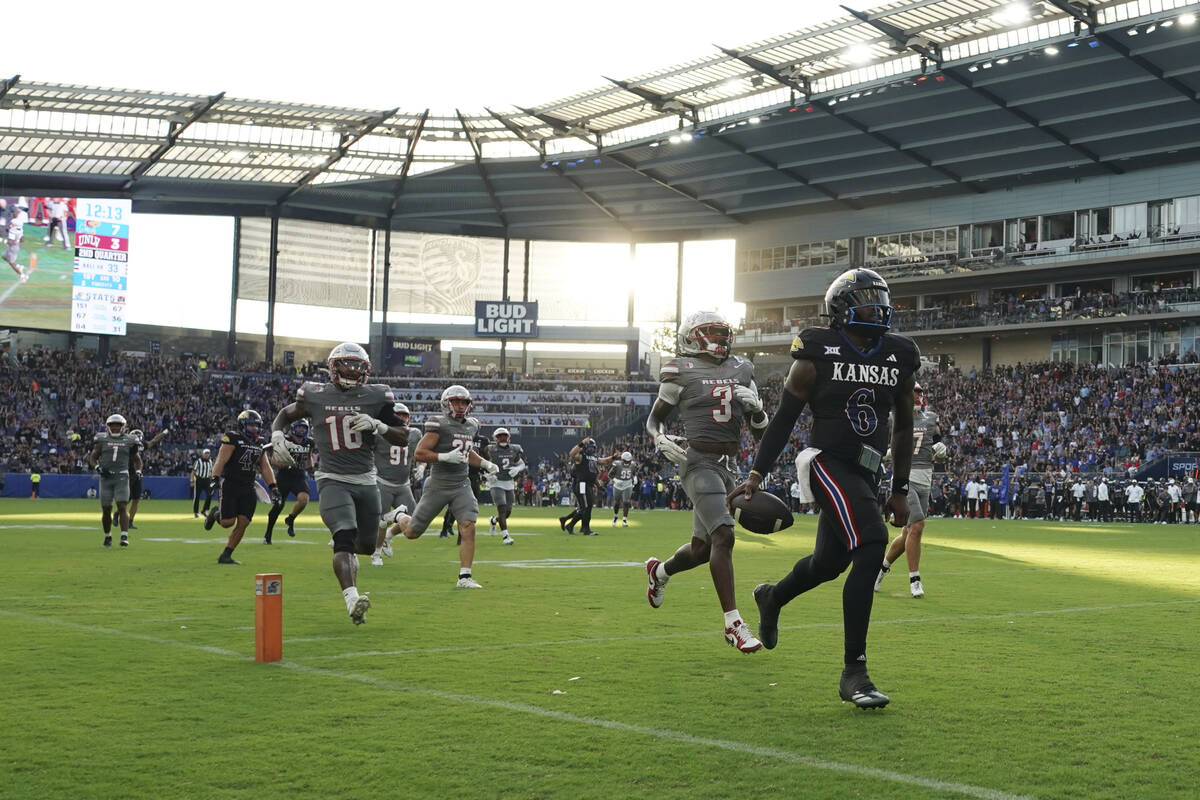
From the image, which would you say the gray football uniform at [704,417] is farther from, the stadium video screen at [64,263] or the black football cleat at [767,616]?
the stadium video screen at [64,263]

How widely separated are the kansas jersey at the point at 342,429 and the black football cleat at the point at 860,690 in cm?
508

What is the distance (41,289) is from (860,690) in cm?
6010

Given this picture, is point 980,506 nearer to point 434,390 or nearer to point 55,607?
point 434,390

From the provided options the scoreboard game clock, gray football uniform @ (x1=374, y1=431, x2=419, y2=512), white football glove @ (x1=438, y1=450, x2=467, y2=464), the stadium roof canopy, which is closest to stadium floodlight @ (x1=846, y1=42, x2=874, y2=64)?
the stadium roof canopy

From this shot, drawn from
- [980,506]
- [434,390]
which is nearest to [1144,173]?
[980,506]

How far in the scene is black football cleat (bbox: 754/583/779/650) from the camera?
8180mm

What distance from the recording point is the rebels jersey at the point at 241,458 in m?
17.7

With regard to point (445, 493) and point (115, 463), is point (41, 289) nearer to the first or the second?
point (115, 463)

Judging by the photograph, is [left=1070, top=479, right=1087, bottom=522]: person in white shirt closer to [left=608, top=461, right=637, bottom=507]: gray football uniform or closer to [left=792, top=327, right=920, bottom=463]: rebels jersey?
[left=608, top=461, right=637, bottom=507]: gray football uniform

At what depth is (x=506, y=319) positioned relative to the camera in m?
72.7

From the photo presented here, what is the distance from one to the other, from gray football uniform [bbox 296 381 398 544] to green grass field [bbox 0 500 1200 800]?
978 millimetres

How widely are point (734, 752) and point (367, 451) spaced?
5735 millimetres

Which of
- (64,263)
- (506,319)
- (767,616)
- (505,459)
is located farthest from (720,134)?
(767,616)

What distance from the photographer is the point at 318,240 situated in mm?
74625
